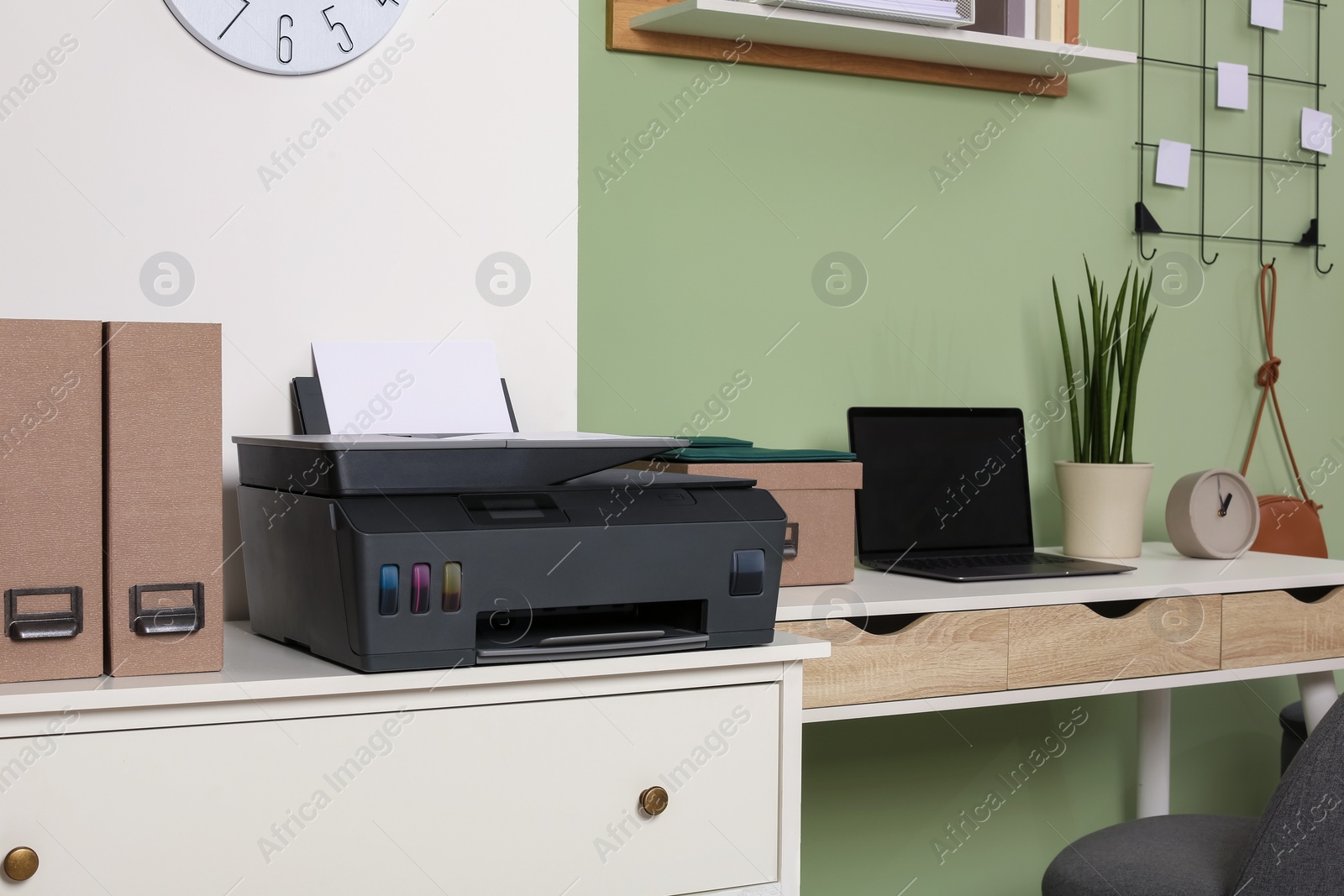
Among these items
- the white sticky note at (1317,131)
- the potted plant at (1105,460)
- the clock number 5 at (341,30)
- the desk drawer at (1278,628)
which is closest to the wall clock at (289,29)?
the clock number 5 at (341,30)

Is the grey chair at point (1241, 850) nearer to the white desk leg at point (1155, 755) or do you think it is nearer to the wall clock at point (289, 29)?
the white desk leg at point (1155, 755)

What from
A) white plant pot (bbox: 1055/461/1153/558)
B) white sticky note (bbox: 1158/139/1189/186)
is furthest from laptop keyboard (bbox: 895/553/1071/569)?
white sticky note (bbox: 1158/139/1189/186)

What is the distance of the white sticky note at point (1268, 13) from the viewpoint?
8.12 ft

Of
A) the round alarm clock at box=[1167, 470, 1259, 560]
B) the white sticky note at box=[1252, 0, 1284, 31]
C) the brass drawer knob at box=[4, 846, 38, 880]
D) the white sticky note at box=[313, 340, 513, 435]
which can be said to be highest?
the white sticky note at box=[1252, 0, 1284, 31]

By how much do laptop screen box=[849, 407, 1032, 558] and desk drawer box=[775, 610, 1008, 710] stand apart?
32 centimetres

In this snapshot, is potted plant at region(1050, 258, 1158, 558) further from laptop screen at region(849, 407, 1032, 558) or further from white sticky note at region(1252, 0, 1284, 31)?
white sticky note at region(1252, 0, 1284, 31)

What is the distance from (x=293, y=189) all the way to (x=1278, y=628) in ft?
5.27

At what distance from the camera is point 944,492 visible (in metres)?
2.08

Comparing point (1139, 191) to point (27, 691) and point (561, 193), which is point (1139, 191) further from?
point (27, 691)

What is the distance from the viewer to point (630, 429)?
6.50 feet

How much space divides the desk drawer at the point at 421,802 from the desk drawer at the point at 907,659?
0.93 ft

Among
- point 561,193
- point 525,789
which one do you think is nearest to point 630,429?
point 561,193

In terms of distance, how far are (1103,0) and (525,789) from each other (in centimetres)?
192

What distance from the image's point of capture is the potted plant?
213 cm
